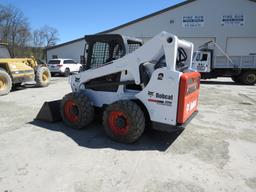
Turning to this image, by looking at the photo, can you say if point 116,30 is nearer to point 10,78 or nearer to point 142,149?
point 10,78

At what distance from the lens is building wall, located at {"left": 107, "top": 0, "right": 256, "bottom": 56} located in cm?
2150

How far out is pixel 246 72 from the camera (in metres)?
15.2

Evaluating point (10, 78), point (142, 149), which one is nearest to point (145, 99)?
point (142, 149)

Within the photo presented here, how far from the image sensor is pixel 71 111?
5109 millimetres

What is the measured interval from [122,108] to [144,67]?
0.88 m

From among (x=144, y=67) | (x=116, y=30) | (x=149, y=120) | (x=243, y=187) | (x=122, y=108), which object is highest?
(x=116, y=30)

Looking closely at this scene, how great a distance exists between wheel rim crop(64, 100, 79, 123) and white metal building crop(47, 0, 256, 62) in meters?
19.9

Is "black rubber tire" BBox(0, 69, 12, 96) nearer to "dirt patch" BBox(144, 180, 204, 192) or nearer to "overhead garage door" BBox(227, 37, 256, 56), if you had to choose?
"dirt patch" BBox(144, 180, 204, 192)

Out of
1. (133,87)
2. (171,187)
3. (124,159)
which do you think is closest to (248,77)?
(133,87)

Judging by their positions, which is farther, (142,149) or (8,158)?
A: (142,149)

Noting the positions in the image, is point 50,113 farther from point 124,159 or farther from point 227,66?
point 227,66

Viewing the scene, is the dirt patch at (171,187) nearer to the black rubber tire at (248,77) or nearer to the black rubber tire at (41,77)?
the black rubber tire at (41,77)

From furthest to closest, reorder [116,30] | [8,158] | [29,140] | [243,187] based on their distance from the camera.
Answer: [116,30] → [29,140] → [8,158] → [243,187]

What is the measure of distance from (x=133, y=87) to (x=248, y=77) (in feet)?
43.3
